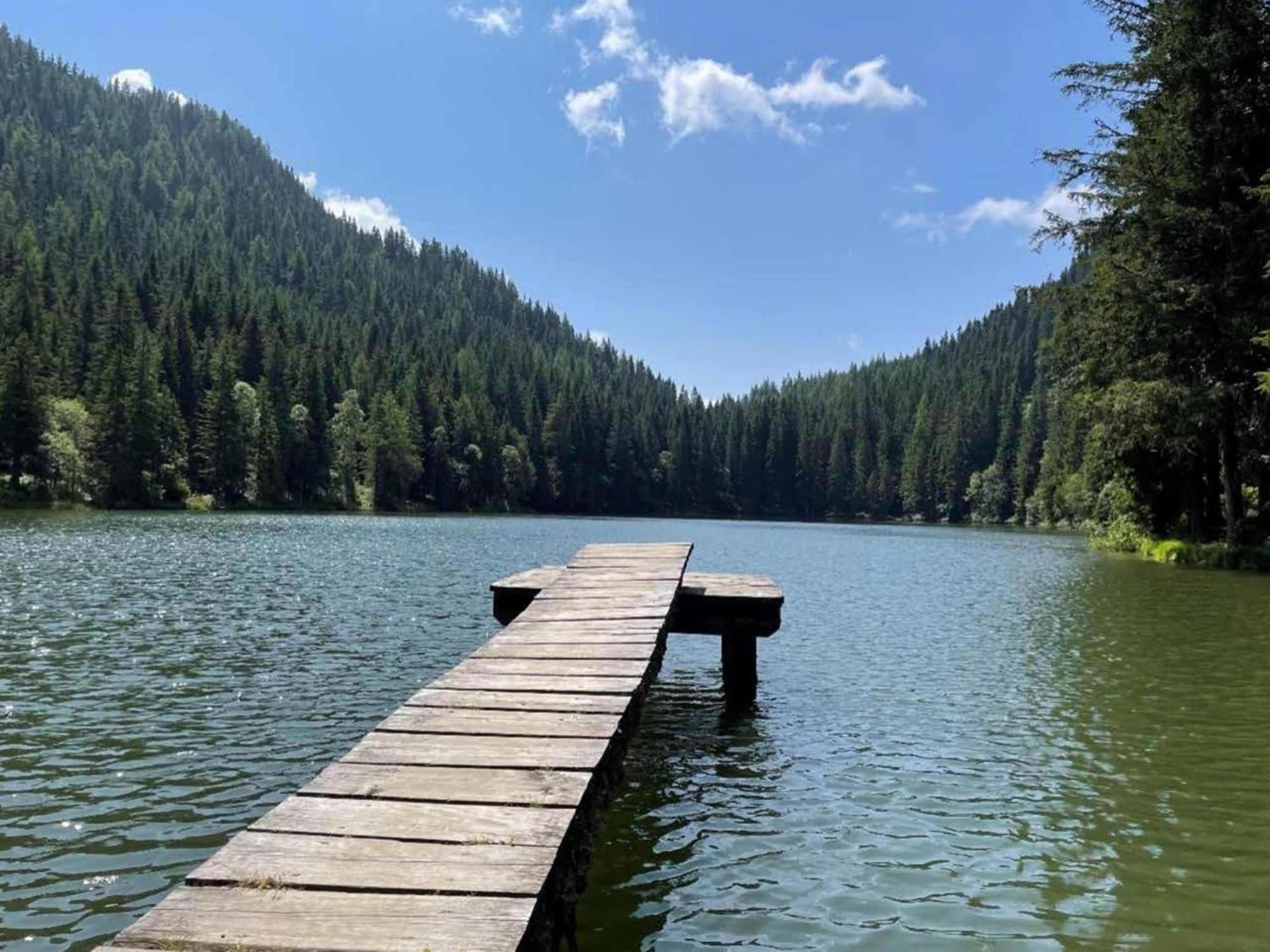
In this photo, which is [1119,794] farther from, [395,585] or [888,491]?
[888,491]

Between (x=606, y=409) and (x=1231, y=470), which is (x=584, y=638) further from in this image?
(x=606, y=409)

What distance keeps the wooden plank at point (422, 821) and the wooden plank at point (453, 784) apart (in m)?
0.08

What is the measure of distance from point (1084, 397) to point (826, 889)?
3650 cm

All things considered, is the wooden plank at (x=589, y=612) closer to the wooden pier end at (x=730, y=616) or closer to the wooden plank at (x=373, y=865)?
the wooden pier end at (x=730, y=616)

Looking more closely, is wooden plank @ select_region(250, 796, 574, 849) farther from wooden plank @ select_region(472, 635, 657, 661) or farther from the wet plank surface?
wooden plank @ select_region(472, 635, 657, 661)

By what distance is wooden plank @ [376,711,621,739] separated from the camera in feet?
21.2

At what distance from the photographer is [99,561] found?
110 ft

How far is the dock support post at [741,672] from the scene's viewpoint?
13.5 m

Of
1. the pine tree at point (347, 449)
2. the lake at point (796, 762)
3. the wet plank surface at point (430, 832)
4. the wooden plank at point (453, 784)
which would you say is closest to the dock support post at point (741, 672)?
the lake at point (796, 762)

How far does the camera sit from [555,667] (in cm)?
868

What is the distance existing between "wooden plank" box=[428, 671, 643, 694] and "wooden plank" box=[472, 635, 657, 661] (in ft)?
2.79

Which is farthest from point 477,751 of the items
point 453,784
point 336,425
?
point 336,425

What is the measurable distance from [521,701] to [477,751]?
1.37m

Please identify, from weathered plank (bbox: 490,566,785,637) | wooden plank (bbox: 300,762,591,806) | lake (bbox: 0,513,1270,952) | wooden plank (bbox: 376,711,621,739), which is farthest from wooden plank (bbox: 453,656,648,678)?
weathered plank (bbox: 490,566,785,637)
